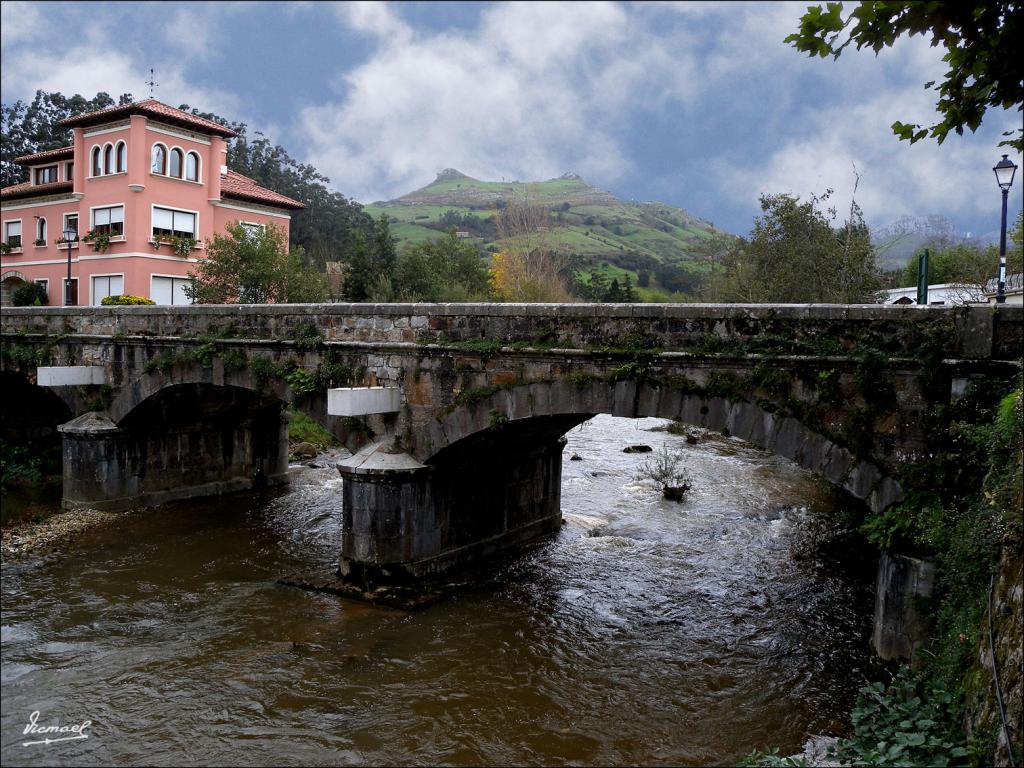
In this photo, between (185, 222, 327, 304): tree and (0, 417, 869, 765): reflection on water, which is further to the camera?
(185, 222, 327, 304): tree

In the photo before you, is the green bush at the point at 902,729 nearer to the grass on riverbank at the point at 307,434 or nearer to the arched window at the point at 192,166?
the grass on riverbank at the point at 307,434

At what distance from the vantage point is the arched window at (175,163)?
3394cm

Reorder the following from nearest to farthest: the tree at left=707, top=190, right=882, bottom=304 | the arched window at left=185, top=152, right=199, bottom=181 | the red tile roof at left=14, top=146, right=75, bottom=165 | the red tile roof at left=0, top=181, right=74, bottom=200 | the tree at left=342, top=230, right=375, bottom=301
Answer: the tree at left=707, top=190, right=882, bottom=304 → the arched window at left=185, top=152, right=199, bottom=181 → the red tile roof at left=0, top=181, right=74, bottom=200 → the red tile roof at left=14, top=146, right=75, bottom=165 → the tree at left=342, top=230, right=375, bottom=301

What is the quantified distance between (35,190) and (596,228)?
9411cm

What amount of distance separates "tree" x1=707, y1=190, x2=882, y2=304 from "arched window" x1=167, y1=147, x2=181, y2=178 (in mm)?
23601

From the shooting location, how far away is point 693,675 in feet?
38.3

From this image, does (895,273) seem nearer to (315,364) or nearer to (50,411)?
(315,364)

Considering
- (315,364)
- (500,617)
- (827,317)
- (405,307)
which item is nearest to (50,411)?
(315,364)

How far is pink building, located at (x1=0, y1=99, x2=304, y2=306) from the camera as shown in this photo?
3300cm

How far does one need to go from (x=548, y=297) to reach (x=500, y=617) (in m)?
31.6

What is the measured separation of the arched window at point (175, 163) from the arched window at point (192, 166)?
0.34m

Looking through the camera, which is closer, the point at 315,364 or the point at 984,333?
the point at 984,333

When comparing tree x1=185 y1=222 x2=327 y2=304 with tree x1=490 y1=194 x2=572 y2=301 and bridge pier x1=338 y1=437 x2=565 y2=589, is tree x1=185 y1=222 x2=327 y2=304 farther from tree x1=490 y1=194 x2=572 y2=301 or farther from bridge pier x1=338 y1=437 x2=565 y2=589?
tree x1=490 y1=194 x2=572 y2=301

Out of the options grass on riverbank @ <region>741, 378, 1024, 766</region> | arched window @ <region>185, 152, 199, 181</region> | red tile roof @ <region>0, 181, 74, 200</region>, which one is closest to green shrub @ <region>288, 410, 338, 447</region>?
arched window @ <region>185, 152, 199, 181</region>
